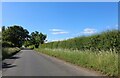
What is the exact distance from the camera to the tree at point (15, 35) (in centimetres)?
12788

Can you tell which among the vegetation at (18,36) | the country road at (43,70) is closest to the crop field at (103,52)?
the country road at (43,70)

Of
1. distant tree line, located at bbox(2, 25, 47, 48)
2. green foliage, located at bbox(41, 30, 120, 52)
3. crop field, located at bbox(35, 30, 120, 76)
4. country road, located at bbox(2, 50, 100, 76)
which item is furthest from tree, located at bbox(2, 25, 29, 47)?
country road, located at bbox(2, 50, 100, 76)

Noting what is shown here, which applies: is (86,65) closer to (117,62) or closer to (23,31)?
(117,62)

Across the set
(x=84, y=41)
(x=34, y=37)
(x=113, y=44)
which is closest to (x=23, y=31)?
(x=34, y=37)

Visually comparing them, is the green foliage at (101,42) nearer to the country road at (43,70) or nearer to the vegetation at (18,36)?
the country road at (43,70)

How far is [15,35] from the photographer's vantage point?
457 feet

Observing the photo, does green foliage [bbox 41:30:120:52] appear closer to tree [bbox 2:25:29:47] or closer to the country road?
the country road

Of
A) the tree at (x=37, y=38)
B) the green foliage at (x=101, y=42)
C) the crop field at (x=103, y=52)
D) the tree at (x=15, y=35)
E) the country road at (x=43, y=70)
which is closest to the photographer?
the country road at (x=43, y=70)

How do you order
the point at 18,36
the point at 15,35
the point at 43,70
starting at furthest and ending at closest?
the point at 18,36, the point at 15,35, the point at 43,70

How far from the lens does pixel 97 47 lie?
2491 cm

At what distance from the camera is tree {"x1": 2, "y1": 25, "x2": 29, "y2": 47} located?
420 ft

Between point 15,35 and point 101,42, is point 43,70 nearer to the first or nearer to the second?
point 101,42

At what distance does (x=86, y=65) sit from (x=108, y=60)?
4.09 meters

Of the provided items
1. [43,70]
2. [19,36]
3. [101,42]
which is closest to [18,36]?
[19,36]
